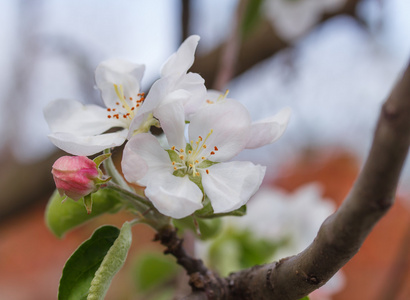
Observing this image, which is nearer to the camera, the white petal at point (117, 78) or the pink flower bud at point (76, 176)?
the pink flower bud at point (76, 176)

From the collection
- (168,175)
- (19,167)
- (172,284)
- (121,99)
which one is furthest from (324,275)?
(19,167)

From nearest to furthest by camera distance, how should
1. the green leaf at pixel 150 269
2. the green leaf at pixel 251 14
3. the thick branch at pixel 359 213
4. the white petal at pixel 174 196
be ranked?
the thick branch at pixel 359 213 < the white petal at pixel 174 196 < the green leaf at pixel 150 269 < the green leaf at pixel 251 14

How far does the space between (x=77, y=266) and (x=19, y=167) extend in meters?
1.36

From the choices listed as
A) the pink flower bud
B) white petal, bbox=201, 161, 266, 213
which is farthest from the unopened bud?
white petal, bbox=201, 161, 266, 213

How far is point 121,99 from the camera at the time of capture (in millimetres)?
574

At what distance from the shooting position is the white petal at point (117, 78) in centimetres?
56

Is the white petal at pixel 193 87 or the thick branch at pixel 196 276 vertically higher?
the white petal at pixel 193 87

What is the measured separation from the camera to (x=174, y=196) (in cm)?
41

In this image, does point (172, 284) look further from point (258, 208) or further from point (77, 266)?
point (77, 266)

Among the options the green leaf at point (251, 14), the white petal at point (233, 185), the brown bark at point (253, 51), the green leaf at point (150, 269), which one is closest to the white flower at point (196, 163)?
the white petal at point (233, 185)

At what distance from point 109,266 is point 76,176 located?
9cm

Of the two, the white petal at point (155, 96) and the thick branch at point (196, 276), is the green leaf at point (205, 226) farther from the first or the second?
the white petal at point (155, 96)

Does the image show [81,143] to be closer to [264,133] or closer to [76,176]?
[76,176]

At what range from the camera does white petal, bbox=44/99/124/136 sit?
0.54 meters
